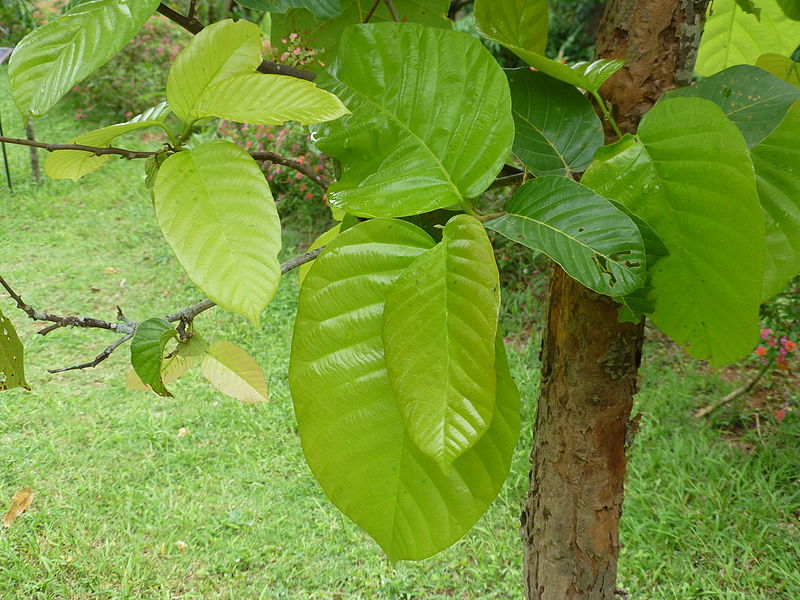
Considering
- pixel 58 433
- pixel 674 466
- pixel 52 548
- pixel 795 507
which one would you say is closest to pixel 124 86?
pixel 58 433

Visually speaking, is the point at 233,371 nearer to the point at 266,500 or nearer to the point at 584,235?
the point at 584,235

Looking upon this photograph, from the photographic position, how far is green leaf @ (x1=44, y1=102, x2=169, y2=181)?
0.35m

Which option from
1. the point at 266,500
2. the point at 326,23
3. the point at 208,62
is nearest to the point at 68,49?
the point at 208,62

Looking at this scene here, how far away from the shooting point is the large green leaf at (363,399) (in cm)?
33

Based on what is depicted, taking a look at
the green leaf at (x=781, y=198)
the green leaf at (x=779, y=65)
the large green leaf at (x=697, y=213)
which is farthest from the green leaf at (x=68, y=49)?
the green leaf at (x=779, y=65)

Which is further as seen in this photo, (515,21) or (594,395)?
(594,395)

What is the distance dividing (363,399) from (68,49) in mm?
221

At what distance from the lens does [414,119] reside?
0.36 metres

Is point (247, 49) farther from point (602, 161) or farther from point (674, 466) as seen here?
point (674, 466)

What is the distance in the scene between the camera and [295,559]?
186cm

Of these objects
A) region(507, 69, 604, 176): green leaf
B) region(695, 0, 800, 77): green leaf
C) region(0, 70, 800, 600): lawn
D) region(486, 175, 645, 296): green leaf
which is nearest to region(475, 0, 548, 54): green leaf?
region(507, 69, 604, 176): green leaf

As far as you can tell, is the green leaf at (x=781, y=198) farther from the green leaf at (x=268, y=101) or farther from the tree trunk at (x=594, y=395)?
the green leaf at (x=268, y=101)

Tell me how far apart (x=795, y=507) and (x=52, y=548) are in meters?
2.15

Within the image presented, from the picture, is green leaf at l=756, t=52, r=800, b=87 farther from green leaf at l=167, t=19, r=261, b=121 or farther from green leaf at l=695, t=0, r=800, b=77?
green leaf at l=167, t=19, r=261, b=121
